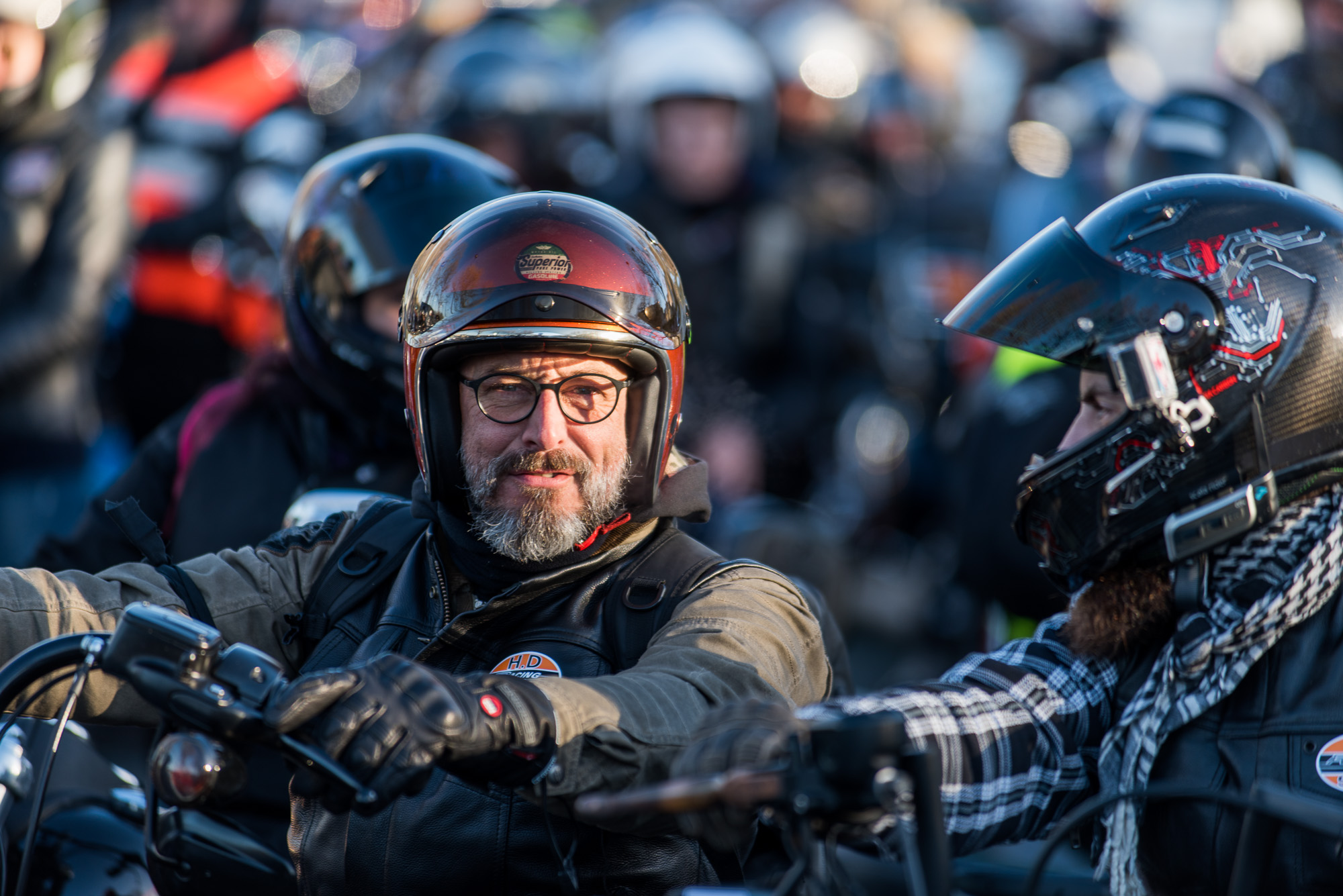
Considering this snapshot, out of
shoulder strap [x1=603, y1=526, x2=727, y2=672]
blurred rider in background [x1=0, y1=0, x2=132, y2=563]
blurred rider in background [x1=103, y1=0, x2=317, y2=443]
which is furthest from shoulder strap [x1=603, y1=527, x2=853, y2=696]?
blurred rider in background [x1=103, y1=0, x2=317, y2=443]

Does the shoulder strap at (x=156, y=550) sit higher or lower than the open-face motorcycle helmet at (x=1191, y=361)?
lower

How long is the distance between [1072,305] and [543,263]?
1.03 metres

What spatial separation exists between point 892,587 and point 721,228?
2308 mm

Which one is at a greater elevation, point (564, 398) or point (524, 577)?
point (564, 398)

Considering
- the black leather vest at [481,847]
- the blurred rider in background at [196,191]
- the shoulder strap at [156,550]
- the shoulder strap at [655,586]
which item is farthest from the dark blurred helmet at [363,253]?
the blurred rider in background at [196,191]

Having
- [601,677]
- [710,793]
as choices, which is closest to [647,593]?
[601,677]

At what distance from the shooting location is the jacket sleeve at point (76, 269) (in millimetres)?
5742

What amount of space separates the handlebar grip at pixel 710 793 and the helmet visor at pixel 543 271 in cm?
120

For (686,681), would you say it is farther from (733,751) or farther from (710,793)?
(710,793)

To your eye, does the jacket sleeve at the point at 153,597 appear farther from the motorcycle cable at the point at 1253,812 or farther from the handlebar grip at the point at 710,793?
the motorcycle cable at the point at 1253,812

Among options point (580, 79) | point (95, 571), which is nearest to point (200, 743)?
point (95, 571)

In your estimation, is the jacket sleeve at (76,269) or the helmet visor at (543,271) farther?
the jacket sleeve at (76,269)

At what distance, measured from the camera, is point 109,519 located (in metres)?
3.96

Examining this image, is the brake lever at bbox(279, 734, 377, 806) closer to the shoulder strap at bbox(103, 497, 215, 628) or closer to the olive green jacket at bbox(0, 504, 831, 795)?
the olive green jacket at bbox(0, 504, 831, 795)
